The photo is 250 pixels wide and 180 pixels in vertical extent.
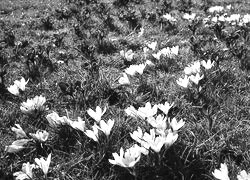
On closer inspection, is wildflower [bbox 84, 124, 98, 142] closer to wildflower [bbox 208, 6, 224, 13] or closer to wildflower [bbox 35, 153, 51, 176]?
wildflower [bbox 35, 153, 51, 176]

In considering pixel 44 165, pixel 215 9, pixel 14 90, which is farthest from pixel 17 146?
pixel 215 9

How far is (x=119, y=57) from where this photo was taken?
19.0 ft

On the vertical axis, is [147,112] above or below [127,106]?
above

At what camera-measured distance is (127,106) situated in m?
3.92

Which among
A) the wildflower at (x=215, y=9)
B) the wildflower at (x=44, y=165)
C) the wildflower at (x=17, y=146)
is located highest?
the wildflower at (x=44, y=165)

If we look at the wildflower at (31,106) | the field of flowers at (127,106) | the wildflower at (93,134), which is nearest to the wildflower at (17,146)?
the field of flowers at (127,106)

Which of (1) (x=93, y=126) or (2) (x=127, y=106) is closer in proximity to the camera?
(1) (x=93, y=126)

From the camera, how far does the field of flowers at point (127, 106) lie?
2768mm

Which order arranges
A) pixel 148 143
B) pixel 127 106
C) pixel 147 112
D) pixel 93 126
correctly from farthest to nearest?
pixel 127 106 → pixel 147 112 → pixel 93 126 → pixel 148 143

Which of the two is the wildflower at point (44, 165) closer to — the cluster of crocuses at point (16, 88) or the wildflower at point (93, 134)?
the wildflower at point (93, 134)

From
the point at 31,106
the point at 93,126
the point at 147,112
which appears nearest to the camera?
the point at 93,126

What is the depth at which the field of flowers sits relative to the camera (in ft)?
9.08

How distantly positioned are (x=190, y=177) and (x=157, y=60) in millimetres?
2788

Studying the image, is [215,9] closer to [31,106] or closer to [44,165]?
[31,106]
